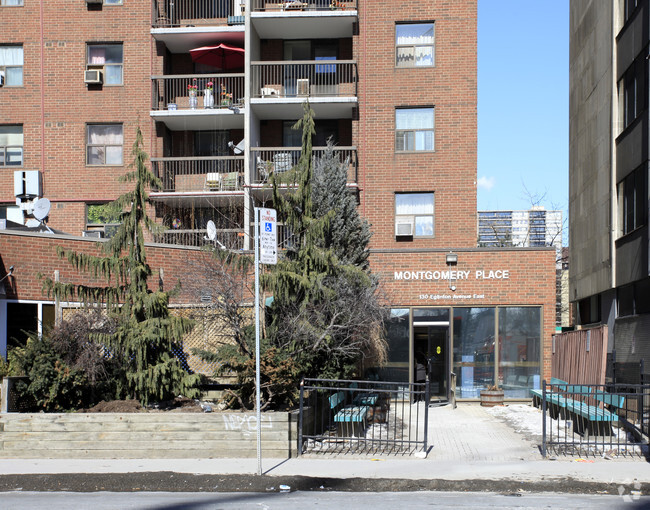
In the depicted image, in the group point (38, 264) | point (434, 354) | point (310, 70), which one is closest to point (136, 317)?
point (38, 264)

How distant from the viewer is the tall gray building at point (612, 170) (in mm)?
19578

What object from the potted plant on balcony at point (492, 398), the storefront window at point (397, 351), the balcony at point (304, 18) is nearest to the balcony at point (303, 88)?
the balcony at point (304, 18)

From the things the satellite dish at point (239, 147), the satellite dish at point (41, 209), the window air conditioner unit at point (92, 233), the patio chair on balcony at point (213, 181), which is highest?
the satellite dish at point (239, 147)

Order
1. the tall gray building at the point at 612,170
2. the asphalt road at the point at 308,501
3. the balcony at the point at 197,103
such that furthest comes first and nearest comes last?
1. the balcony at the point at 197,103
2. the tall gray building at the point at 612,170
3. the asphalt road at the point at 308,501

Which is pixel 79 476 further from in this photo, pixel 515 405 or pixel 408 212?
pixel 408 212

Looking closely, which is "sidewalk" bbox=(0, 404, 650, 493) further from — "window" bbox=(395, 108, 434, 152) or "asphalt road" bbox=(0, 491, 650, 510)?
"window" bbox=(395, 108, 434, 152)

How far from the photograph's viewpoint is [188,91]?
26422 mm

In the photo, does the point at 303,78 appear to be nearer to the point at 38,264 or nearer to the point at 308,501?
the point at 38,264

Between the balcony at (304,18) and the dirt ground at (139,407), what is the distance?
49.1 feet

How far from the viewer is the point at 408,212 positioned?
2527 centimetres

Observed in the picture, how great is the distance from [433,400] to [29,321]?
10.5 metres

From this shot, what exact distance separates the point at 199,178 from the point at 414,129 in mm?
7254

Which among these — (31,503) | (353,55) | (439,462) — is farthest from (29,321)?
Result: (353,55)

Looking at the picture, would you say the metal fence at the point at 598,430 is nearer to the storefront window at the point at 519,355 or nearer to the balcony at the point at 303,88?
the storefront window at the point at 519,355
